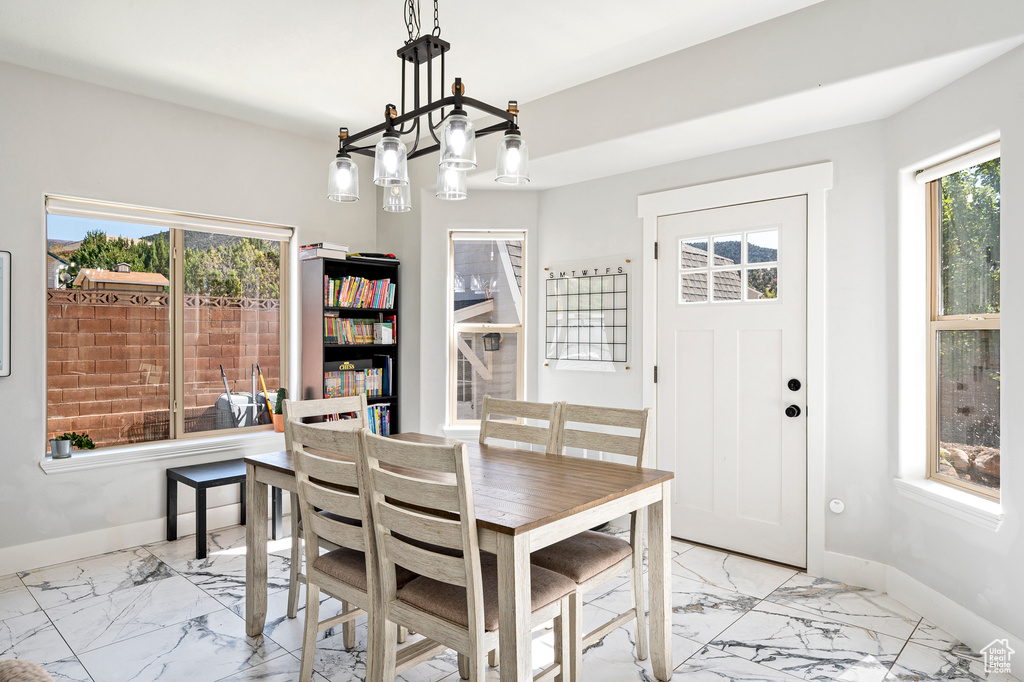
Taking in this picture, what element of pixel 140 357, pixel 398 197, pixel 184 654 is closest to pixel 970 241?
pixel 398 197

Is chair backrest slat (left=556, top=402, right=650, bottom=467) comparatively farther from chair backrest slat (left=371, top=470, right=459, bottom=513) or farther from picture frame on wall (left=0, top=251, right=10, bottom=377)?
picture frame on wall (left=0, top=251, right=10, bottom=377)

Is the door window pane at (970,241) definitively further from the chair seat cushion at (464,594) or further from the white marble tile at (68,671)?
the white marble tile at (68,671)

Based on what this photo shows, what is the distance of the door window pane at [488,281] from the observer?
4.53m

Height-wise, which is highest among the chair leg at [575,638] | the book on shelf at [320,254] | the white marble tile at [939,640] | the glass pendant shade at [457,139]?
the glass pendant shade at [457,139]

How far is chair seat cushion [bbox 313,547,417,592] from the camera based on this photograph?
6.70 feet

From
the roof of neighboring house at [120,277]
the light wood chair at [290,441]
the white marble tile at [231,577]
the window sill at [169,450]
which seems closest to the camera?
the light wood chair at [290,441]

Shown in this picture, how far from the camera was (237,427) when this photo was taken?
429 cm

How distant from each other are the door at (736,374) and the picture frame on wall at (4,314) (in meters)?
3.62

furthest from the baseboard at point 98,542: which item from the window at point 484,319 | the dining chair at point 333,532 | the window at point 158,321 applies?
the dining chair at point 333,532

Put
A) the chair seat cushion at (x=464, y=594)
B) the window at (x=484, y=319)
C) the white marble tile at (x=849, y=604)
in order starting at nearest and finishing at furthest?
the chair seat cushion at (x=464, y=594), the white marble tile at (x=849, y=604), the window at (x=484, y=319)

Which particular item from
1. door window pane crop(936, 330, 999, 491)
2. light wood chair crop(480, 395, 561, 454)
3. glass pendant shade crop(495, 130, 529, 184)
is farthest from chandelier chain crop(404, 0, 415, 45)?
door window pane crop(936, 330, 999, 491)

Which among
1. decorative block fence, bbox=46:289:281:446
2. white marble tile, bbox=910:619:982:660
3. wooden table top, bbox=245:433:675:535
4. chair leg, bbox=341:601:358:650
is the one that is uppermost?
decorative block fence, bbox=46:289:281:446

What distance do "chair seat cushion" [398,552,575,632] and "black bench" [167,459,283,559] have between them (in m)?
1.97

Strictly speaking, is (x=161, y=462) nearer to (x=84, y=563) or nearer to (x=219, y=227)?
(x=84, y=563)
